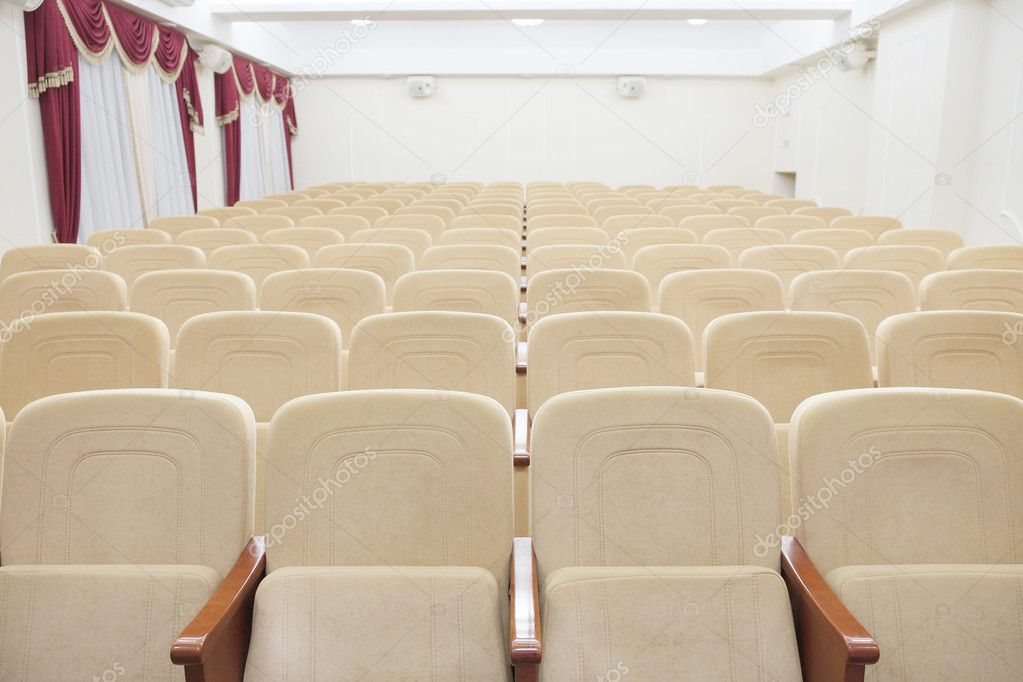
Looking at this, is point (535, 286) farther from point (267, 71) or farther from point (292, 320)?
point (267, 71)

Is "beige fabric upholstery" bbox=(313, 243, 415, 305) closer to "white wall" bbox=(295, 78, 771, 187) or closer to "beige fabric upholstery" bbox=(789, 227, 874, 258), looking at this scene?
"beige fabric upholstery" bbox=(789, 227, 874, 258)

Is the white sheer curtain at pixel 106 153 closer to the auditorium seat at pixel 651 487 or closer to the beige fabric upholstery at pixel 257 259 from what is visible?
the beige fabric upholstery at pixel 257 259

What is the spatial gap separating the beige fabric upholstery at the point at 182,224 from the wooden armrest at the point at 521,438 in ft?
16.5

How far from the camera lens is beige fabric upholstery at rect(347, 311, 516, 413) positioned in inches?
120

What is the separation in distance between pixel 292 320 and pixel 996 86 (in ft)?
25.9

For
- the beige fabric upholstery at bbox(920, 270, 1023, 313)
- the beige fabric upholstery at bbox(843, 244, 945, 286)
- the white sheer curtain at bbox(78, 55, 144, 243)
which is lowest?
the beige fabric upholstery at bbox(920, 270, 1023, 313)

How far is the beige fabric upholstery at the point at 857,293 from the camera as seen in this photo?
3.88m

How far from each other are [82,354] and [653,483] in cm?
222

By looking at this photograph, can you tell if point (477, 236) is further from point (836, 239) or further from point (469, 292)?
point (836, 239)

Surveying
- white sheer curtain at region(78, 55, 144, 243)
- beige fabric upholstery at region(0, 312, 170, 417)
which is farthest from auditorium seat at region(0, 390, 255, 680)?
white sheer curtain at region(78, 55, 144, 243)

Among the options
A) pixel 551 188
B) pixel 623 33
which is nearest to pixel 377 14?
pixel 551 188

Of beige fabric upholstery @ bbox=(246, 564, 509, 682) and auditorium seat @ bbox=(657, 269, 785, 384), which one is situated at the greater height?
auditorium seat @ bbox=(657, 269, 785, 384)

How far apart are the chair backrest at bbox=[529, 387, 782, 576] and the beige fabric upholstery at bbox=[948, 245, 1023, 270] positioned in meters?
3.64

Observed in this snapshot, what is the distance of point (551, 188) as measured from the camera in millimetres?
12125
